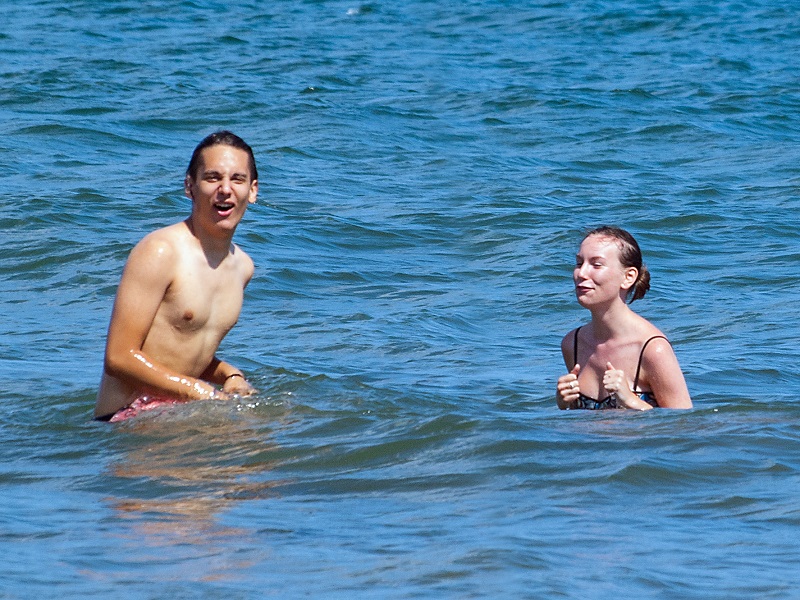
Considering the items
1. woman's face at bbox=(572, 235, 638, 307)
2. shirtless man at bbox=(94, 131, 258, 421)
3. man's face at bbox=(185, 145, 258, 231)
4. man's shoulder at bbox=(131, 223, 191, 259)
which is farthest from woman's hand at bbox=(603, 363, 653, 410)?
man's shoulder at bbox=(131, 223, 191, 259)

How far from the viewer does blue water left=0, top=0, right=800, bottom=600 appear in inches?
173

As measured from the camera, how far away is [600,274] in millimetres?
6109

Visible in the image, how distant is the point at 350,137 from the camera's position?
1490 cm

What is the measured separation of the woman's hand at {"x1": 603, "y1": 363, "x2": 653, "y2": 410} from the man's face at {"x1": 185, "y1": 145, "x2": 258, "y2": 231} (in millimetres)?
1767

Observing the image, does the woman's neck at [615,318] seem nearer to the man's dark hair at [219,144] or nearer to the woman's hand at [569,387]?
the woman's hand at [569,387]

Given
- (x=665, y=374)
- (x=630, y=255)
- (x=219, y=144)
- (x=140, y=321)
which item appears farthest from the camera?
(x=630, y=255)

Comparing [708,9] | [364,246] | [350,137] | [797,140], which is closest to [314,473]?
[364,246]

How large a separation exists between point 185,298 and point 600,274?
6.07 feet

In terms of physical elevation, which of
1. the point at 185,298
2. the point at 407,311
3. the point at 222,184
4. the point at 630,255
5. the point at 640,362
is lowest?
the point at 407,311

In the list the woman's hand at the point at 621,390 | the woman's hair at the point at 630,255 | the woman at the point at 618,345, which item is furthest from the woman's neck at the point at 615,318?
the woman's hand at the point at 621,390

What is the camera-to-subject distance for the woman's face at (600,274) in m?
6.11

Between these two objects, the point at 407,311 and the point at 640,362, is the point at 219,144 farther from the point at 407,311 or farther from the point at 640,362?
the point at 407,311

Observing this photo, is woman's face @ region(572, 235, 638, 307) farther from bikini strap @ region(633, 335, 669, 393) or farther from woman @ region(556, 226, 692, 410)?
bikini strap @ region(633, 335, 669, 393)

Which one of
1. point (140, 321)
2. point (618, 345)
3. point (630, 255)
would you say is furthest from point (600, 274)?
point (140, 321)
